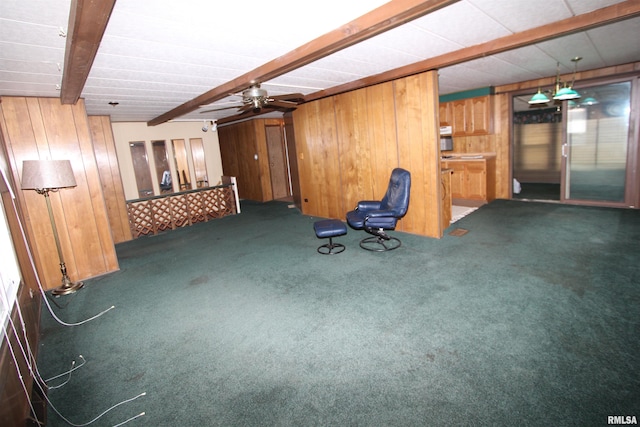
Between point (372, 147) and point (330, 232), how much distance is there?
1770mm

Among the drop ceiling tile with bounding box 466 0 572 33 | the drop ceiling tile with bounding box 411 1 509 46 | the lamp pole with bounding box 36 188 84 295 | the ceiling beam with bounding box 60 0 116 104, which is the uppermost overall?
the drop ceiling tile with bounding box 411 1 509 46

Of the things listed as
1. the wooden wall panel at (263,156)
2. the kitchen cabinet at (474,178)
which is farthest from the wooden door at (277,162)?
the kitchen cabinet at (474,178)

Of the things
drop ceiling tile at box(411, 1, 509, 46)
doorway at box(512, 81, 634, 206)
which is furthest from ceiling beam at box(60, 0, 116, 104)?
doorway at box(512, 81, 634, 206)

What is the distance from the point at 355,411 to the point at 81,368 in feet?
6.67

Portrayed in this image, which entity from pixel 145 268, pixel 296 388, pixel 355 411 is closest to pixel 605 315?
pixel 355 411

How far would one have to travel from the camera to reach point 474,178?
6.28 m

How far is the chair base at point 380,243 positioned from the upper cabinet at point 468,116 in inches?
152

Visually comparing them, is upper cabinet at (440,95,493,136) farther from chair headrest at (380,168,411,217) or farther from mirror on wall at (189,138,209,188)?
mirror on wall at (189,138,209,188)

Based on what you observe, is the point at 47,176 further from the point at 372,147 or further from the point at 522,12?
the point at 522,12

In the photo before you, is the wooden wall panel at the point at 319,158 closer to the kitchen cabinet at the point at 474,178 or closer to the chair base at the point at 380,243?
the chair base at the point at 380,243

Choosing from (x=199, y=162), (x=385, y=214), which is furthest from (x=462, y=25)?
(x=199, y=162)

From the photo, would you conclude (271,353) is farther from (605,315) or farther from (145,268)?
(145,268)

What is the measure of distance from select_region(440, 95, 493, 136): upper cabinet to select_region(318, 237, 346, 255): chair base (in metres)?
4.45

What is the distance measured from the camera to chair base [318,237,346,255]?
13.7 feet
